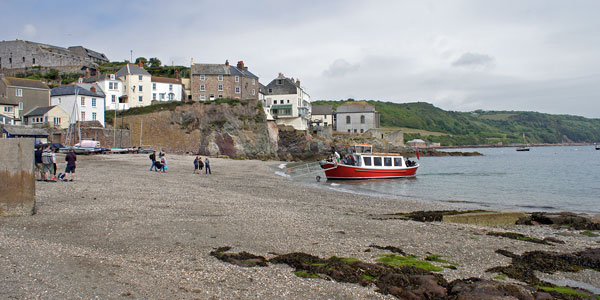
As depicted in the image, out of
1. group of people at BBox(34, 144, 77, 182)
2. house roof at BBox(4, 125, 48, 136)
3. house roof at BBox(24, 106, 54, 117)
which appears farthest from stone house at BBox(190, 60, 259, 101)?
group of people at BBox(34, 144, 77, 182)

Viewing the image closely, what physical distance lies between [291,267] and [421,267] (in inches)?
95.5

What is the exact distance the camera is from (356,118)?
88.2 metres

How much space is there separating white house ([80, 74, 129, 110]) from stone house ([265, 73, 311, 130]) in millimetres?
25359

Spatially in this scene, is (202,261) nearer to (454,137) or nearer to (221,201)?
(221,201)

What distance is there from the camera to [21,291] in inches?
202

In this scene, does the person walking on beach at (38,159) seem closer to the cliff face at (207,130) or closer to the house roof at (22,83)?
the cliff face at (207,130)

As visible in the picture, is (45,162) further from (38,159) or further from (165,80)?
(165,80)

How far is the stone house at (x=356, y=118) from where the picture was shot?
8744 cm

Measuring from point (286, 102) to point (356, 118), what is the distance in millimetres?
21315

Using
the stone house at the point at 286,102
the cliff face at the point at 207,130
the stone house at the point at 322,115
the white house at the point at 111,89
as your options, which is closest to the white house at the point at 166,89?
the white house at the point at 111,89

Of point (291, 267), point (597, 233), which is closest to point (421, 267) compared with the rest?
point (291, 267)

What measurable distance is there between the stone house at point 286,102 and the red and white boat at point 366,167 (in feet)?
121

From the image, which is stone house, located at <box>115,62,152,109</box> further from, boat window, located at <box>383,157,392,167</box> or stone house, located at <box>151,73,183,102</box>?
boat window, located at <box>383,157,392,167</box>

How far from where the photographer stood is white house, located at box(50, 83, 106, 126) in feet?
152
